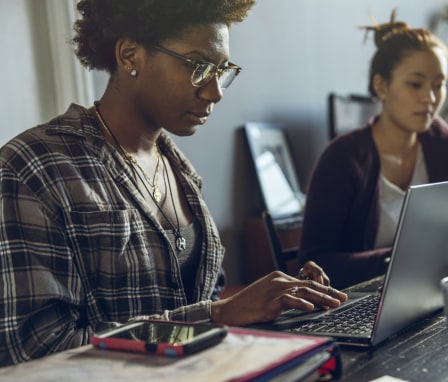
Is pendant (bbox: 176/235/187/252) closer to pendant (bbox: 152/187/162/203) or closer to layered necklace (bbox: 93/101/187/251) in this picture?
layered necklace (bbox: 93/101/187/251)

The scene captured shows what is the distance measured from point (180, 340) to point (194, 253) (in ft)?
2.46

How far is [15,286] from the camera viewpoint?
3.79 feet

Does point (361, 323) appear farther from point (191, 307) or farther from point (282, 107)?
point (282, 107)

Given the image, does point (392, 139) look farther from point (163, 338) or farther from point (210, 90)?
point (163, 338)

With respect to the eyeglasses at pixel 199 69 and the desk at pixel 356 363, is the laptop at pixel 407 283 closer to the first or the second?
the desk at pixel 356 363

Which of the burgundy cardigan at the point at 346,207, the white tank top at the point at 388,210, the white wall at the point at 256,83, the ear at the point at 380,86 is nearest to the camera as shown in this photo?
the white wall at the point at 256,83

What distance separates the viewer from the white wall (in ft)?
6.14

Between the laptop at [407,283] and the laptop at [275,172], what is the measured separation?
4.73ft

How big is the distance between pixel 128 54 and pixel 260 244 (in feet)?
4.46

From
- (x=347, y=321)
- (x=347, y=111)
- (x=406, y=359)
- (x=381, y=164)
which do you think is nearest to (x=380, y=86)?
(x=381, y=164)

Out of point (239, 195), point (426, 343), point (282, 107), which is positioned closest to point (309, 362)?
point (426, 343)

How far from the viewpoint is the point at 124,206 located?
1.38 meters

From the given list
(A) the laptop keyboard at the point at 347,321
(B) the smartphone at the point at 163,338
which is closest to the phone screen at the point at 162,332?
(B) the smartphone at the point at 163,338

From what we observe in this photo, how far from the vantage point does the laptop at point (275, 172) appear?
2.75 m
